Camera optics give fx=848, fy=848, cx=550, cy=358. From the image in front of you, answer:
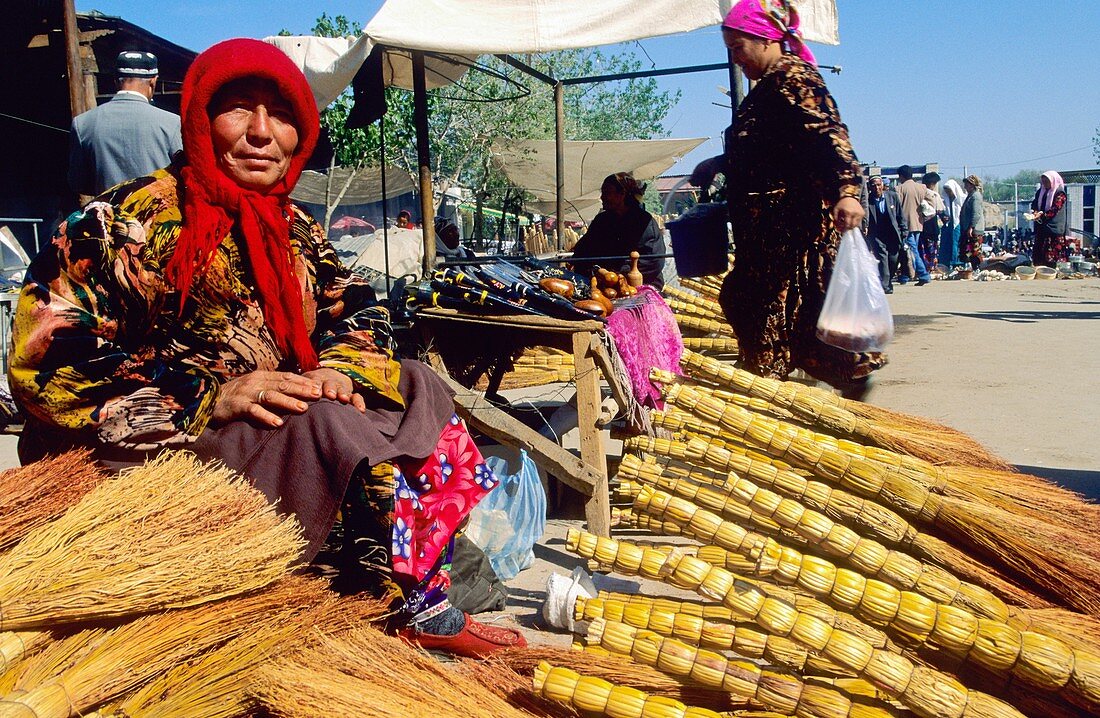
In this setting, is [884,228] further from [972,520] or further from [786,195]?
[972,520]

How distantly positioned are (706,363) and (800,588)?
1178mm

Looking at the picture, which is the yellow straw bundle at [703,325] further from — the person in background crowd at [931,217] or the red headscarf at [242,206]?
the person in background crowd at [931,217]

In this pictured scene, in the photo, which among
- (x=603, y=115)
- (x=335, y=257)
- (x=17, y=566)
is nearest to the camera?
(x=17, y=566)

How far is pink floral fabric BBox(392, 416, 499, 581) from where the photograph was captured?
86.7 inches

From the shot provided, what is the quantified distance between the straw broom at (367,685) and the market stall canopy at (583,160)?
1375cm

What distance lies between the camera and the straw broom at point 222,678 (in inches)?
56.3

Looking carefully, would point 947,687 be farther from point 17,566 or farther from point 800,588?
point 17,566

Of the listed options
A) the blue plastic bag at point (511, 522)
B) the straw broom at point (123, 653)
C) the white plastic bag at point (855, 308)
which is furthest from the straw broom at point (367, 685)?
the white plastic bag at point (855, 308)

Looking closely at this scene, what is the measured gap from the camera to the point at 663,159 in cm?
1764

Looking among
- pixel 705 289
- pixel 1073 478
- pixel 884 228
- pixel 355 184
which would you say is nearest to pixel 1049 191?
pixel 884 228

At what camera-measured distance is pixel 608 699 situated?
1.57 meters

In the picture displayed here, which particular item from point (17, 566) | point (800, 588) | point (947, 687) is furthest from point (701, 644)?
point (17, 566)

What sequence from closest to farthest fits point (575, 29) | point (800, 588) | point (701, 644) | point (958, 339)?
point (701, 644), point (800, 588), point (575, 29), point (958, 339)

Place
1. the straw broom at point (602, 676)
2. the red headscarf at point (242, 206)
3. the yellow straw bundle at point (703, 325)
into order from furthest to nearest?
the yellow straw bundle at point (703, 325)
the red headscarf at point (242, 206)
the straw broom at point (602, 676)
